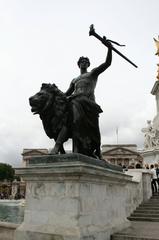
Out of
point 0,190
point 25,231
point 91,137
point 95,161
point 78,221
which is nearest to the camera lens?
point 78,221

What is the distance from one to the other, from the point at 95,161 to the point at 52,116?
4.66ft

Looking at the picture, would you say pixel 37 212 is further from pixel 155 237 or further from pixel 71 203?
pixel 155 237

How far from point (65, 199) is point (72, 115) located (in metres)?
2.00

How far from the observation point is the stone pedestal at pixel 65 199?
571cm

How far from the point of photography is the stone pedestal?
571 centimetres

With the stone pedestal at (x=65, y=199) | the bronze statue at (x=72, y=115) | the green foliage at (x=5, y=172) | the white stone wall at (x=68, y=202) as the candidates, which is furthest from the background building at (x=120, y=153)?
the stone pedestal at (x=65, y=199)

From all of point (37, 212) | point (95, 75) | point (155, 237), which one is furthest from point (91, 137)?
point (155, 237)

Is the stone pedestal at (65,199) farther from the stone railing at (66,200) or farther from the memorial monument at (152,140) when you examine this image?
the memorial monument at (152,140)

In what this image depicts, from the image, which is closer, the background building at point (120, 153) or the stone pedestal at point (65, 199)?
the stone pedestal at point (65, 199)

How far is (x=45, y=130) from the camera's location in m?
7.04

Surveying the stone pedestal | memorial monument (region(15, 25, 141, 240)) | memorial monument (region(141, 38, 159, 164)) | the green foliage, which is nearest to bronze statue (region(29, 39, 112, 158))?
memorial monument (region(15, 25, 141, 240))

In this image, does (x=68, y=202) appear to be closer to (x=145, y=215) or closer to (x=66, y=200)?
(x=66, y=200)

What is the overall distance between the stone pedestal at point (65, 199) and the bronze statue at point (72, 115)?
65 cm

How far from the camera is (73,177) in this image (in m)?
5.83
